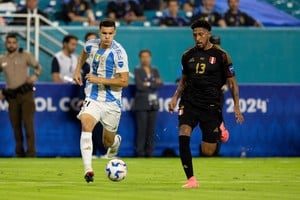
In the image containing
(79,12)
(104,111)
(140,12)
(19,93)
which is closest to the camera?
(104,111)

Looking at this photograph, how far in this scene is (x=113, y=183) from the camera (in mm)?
16047

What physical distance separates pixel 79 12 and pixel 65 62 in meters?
4.27

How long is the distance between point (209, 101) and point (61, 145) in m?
9.61

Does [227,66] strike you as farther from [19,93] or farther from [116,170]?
[19,93]

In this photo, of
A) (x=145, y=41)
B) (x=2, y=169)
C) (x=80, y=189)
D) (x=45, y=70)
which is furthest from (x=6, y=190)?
(x=145, y=41)

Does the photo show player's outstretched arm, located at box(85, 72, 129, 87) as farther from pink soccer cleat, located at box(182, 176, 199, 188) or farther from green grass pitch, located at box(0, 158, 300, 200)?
pink soccer cleat, located at box(182, 176, 199, 188)

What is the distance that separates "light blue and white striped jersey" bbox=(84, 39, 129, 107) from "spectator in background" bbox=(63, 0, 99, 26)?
1224 centimetres

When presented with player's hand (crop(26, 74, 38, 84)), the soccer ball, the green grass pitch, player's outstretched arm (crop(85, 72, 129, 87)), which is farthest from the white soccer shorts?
player's hand (crop(26, 74, 38, 84))

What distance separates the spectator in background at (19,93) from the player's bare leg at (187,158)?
942 cm

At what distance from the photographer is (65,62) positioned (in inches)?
1000

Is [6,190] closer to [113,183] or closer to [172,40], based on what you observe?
[113,183]

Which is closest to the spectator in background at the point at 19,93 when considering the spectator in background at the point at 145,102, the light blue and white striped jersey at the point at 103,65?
the spectator in background at the point at 145,102

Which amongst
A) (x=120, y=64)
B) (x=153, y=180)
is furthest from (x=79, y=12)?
(x=153, y=180)

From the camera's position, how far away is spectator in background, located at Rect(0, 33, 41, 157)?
2453cm
